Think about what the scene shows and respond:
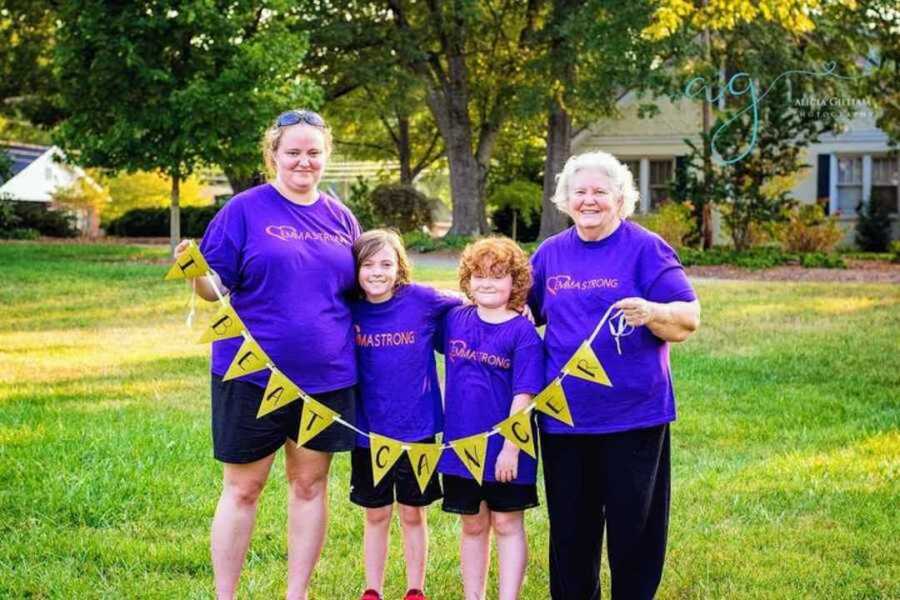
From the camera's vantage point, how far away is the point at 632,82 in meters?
25.2

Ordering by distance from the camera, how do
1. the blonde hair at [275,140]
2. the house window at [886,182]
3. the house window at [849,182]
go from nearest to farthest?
the blonde hair at [275,140] → the house window at [886,182] → the house window at [849,182]

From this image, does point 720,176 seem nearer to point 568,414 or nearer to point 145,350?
point 145,350

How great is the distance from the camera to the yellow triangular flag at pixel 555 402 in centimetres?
420

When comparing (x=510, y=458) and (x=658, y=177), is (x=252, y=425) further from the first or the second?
(x=658, y=177)

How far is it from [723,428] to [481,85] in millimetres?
25159

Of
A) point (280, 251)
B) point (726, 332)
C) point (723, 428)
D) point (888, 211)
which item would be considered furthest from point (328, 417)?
point (888, 211)

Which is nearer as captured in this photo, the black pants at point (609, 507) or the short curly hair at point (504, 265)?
the black pants at point (609, 507)

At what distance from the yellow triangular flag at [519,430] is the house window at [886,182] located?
89.3ft

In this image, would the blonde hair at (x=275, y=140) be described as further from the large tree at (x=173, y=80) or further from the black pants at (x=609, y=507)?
the large tree at (x=173, y=80)

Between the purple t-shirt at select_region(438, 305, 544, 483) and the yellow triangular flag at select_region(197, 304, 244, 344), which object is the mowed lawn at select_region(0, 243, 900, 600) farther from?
the yellow triangular flag at select_region(197, 304, 244, 344)

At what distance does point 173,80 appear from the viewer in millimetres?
22609

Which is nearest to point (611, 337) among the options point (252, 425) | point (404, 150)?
point (252, 425)

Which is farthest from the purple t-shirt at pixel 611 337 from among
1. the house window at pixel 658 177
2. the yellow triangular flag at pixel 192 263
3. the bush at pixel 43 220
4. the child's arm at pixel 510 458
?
the bush at pixel 43 220

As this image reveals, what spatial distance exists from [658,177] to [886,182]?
6337 millimetres
